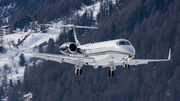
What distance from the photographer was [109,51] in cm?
5200

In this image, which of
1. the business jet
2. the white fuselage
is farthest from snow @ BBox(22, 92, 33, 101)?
the white fuselage

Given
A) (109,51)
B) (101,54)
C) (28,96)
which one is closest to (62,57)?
(101,54)

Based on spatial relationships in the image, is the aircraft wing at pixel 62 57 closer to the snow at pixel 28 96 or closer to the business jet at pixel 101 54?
the business jet at pixel 101 54

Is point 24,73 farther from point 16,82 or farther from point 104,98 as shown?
point 104,98

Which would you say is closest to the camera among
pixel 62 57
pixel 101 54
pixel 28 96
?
pixel 101 54

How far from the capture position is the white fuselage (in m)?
49.9

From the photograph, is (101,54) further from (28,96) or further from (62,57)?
(28,96)

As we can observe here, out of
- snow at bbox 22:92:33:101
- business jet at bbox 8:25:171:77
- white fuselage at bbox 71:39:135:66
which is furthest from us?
snow at bbox 22:92:33:101

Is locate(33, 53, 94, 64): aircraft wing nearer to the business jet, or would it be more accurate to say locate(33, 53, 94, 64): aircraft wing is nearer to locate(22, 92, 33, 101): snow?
the business jet

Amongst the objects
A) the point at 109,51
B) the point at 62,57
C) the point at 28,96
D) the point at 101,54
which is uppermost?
the point at 109,51

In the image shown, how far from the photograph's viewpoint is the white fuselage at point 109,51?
164 feet

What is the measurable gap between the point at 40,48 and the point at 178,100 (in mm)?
70605

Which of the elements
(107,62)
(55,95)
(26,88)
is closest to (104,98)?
(55,95)

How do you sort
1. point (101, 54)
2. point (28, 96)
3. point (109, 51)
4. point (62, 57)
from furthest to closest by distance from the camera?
point (28, 96), point (62, 57), point (101, 54), point (109, 51)
